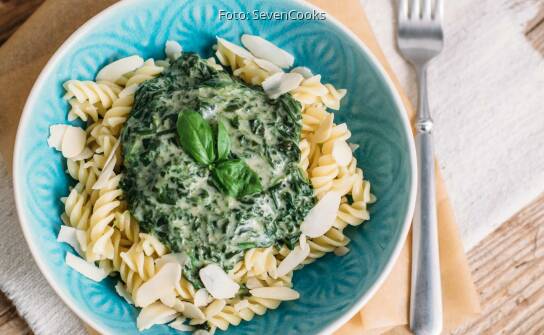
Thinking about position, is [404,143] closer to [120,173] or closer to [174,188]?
[174,188]

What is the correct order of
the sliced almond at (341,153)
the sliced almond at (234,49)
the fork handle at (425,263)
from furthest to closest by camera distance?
1. the fork handle at (425,263)
2. the sliced almond at (234,49)
3. the sliced almond at (341,153)

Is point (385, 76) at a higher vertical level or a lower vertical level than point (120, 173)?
higher

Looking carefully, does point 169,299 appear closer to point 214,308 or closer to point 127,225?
point 214,308

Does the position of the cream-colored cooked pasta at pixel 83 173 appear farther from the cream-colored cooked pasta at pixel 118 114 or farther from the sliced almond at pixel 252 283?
the sliced almond at pixel 252 283

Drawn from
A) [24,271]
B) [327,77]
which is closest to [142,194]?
[24,271]

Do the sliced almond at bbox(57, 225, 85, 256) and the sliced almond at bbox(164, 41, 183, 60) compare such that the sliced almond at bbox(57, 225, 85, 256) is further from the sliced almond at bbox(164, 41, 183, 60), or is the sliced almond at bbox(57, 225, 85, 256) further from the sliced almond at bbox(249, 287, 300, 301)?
the sliced almond at bbox(164, 41, 183, 60)

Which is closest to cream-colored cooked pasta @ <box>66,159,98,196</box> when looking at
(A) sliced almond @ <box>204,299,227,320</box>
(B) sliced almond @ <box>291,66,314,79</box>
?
(A) sliced almond @ <box>204,299,227,320</box>

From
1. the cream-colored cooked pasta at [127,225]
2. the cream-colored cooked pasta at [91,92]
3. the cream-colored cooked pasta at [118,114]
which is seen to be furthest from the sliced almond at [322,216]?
the cream-colored cooked pasta at [91,92]

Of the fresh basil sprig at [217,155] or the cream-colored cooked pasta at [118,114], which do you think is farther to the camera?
the cream-colored cooked pasta at [118,114]
